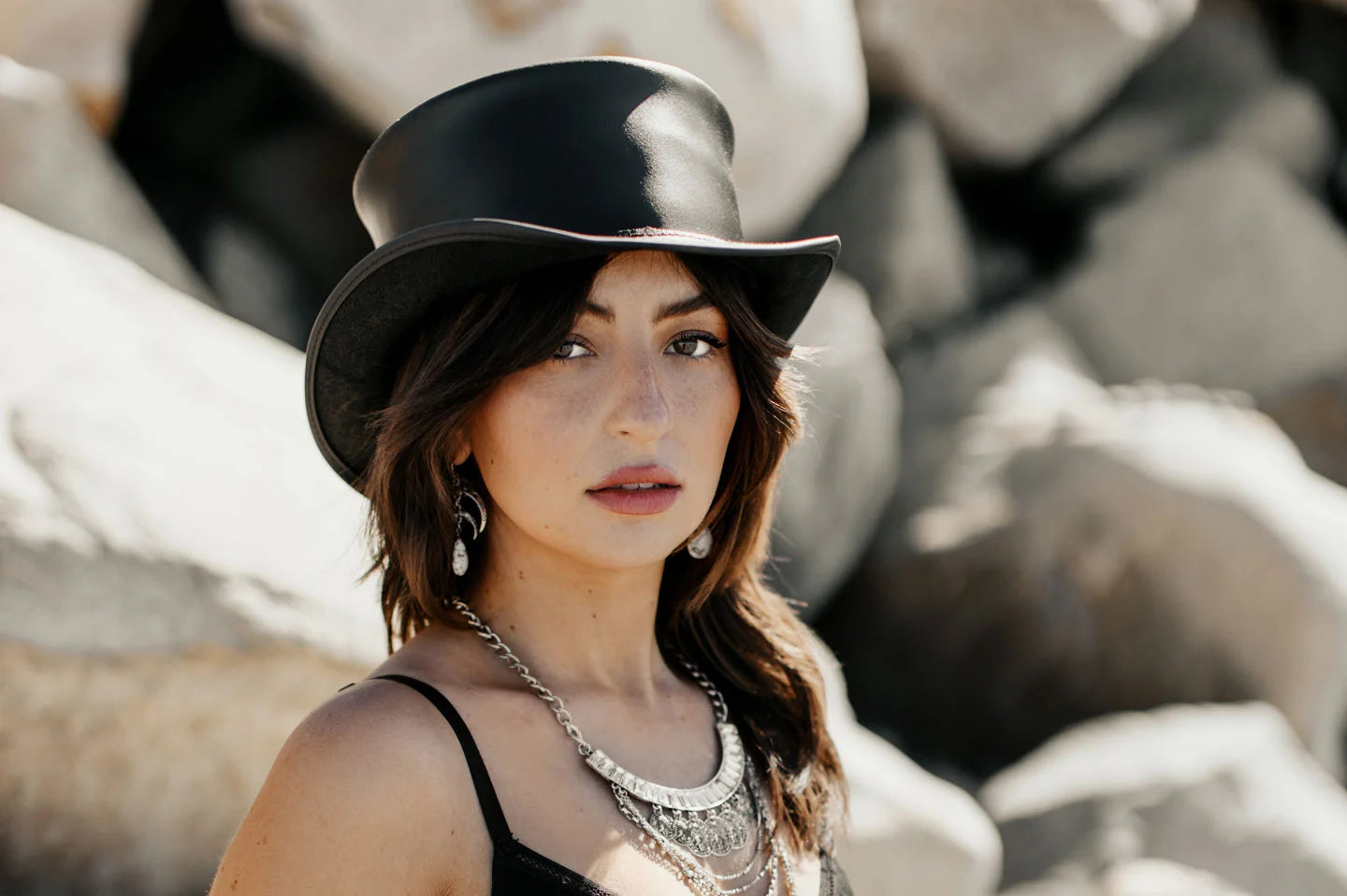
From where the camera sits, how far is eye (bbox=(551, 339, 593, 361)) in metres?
1.83

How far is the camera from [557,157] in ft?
5.82

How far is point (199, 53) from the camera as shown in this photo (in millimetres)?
4395

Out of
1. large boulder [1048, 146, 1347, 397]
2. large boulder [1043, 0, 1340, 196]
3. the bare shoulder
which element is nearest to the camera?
the bare shoulder

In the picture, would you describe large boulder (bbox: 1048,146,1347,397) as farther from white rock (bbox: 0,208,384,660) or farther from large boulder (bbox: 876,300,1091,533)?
white rock (bbox: 0,208,384,660)

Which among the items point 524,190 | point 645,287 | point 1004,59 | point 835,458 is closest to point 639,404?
point 645,287

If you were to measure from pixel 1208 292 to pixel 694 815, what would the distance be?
16.2ft

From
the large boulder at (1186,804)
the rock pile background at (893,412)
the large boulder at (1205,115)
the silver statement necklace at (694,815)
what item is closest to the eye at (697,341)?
the silver statement necklace at (694,815)

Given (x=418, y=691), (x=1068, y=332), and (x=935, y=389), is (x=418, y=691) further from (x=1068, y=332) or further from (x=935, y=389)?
(x=1068, y=332)

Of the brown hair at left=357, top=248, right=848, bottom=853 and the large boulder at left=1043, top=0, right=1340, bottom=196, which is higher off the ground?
the brown hair at left=357, top=248, right=848, bottom=853

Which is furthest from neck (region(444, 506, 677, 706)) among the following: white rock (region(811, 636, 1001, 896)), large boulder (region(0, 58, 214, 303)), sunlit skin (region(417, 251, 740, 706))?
large boulder (region(0, 58, 214, 303))

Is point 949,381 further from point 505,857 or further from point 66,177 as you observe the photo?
point 505,857

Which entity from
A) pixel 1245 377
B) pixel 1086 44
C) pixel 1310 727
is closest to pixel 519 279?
pixel 1310 727

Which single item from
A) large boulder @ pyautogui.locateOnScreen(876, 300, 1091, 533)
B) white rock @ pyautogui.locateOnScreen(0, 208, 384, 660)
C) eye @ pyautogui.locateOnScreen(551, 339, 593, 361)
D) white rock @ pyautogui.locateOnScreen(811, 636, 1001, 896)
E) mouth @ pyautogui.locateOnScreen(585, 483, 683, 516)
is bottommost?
large boulder @ pyautogui.locateOnScreen(876, 300, 1091, 533)

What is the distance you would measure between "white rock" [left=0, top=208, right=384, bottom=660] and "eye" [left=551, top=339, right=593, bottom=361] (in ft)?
3.02
